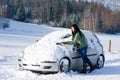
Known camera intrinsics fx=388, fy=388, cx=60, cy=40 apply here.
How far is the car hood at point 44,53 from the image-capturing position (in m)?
12.2

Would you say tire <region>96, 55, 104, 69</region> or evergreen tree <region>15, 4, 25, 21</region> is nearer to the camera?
tire <region>96, 55, 104, 69</region>

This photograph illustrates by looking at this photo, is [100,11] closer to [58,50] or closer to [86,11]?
[86,11]

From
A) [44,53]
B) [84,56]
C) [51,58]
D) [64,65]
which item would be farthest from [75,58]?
[44,53]

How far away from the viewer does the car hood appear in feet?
40.2

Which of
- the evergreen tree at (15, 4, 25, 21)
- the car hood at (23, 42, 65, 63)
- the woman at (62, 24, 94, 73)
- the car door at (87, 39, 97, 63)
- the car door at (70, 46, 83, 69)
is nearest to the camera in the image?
the car hood at (23, 42, 65, 63)

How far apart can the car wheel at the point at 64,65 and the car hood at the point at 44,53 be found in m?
0.23

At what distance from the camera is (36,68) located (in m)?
12.2

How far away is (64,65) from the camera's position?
12523 mm

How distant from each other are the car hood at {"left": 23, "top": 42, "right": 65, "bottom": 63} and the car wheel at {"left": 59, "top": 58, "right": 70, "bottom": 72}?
9.0 inches

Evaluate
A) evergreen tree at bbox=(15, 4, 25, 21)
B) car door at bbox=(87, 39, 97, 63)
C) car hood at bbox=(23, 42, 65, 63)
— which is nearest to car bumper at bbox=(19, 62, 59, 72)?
car hood at bbox=(23, 42, 65, 63)

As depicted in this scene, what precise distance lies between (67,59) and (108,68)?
271 cm

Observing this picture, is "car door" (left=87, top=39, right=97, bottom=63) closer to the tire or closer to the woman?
the tire

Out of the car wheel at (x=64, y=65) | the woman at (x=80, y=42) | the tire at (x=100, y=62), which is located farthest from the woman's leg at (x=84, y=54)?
the tire at (x=100, y=62)

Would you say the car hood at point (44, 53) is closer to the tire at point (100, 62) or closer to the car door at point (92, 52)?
the car door at point (92, 52)
